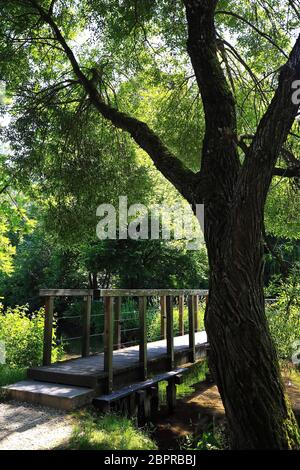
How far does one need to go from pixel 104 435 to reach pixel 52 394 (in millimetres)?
1196

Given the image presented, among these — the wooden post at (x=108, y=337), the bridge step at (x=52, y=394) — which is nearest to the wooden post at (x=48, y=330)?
the bridge step at (x=52, y=394)

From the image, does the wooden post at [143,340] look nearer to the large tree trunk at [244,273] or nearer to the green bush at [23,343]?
the green bush at [23,343]

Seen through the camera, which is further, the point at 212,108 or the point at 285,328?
the point at 285,328

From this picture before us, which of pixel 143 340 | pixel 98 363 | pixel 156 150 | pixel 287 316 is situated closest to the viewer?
pixel 156 150

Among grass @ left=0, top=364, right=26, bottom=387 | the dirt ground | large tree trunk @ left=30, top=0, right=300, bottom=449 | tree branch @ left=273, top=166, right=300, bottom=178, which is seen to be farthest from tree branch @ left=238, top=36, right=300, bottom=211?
grass @ left=0, top=364, right=26, bottom=387

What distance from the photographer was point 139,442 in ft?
14.5

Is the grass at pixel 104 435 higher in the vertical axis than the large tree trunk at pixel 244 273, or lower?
lower

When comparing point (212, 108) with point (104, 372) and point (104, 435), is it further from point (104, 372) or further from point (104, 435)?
point (104, 372)

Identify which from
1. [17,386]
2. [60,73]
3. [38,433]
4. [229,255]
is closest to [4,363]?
[17,386]

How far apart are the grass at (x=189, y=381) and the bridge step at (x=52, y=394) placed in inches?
124

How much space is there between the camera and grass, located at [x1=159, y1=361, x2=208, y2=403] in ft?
29.3

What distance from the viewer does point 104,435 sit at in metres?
4.36

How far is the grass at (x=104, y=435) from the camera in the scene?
13.4 ft

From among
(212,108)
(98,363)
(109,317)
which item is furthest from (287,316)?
(98,363)
